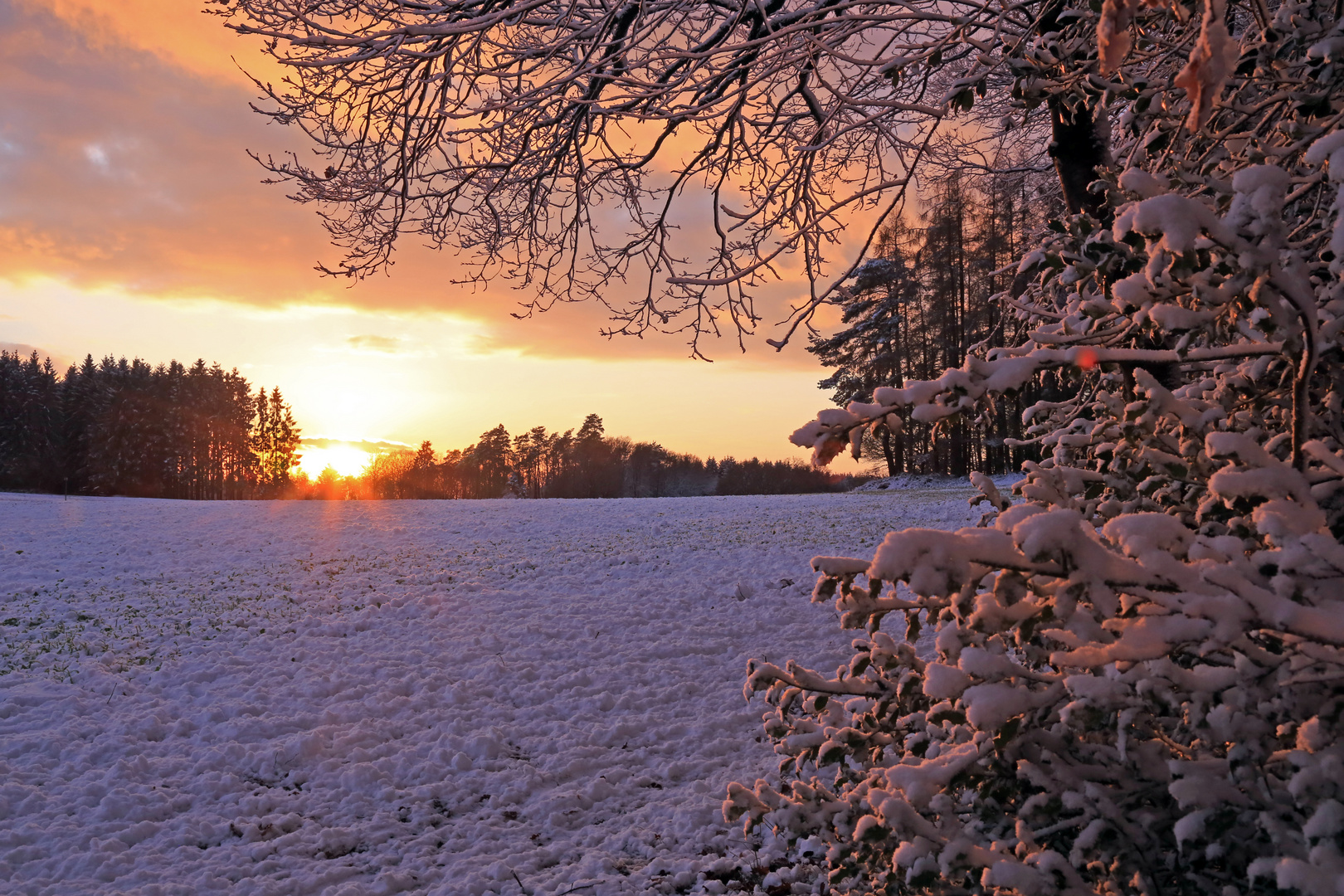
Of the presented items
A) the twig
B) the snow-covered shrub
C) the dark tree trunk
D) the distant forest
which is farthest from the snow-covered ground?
the distant forest

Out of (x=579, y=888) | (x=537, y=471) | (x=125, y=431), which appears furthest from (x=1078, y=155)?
(x=537, y=471)

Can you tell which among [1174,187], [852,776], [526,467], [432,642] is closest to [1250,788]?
[852,776]

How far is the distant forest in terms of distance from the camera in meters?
47.7

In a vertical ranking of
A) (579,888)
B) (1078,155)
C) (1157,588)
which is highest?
(1078,155)

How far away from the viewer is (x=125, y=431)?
48656 millimetres

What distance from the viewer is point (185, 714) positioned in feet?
19.7

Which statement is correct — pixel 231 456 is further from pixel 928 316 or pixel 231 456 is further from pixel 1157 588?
pixel 1157 588

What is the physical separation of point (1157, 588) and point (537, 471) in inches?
2648

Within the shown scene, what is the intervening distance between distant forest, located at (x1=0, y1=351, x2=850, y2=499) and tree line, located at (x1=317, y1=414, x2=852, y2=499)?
0.13 m

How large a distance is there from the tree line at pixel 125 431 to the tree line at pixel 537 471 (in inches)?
267

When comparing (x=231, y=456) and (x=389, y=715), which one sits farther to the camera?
(x=231, y=456)

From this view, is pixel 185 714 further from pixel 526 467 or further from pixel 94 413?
pixel 526 467

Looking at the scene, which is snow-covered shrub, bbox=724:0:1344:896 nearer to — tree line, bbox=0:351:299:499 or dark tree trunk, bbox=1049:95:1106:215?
dark tree trunk, bbox=1049:95:1106:215

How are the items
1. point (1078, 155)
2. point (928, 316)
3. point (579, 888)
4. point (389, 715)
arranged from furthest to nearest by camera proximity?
point (928, 316) < point (389, 715) < point (1078, 155) < point (579, 888)
